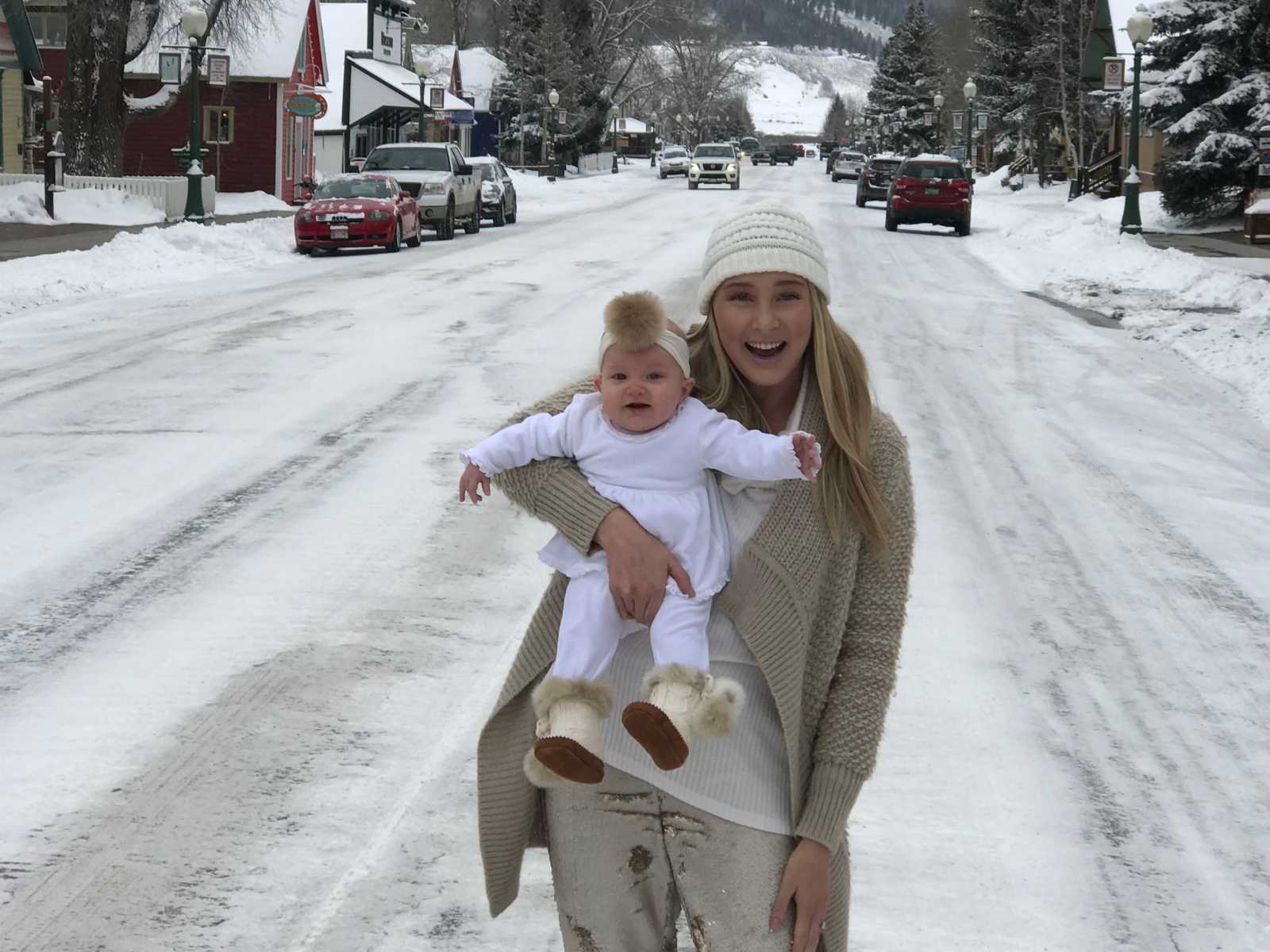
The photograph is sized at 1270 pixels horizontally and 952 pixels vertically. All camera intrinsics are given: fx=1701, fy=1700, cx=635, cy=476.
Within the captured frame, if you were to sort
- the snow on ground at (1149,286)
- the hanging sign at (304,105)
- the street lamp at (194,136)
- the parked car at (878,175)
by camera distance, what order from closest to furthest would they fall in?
the snow on ground at (1149,286)
the street lamp at (194,136)
the hanging sign at (304,105)
the parked car at (878,175)

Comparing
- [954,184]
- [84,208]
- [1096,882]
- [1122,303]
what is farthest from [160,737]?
[954,184]

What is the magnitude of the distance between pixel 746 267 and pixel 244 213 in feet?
119

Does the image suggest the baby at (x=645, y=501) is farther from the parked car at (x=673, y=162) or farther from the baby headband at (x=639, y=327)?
the parked car at (x=673, y=162)

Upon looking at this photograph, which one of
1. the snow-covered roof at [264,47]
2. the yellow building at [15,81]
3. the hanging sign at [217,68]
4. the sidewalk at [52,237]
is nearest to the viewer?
the sidewalk at [52,237]

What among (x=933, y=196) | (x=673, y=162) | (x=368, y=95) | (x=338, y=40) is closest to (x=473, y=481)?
(x=933, y=196)

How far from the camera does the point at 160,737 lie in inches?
223

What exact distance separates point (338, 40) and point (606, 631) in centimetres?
→ 6854

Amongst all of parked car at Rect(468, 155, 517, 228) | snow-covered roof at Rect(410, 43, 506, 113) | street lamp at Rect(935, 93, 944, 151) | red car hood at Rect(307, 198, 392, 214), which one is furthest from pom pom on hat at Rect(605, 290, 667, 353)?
snow-covered roof at Rect(410, 43, 506, 113)

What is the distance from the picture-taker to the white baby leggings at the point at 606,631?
262cm

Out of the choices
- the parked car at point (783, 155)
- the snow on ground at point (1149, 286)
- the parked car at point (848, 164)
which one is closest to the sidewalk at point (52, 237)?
the snow on ground at point (1149, 286)

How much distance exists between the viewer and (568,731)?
255 centimetres

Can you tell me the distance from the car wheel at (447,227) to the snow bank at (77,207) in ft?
17.6

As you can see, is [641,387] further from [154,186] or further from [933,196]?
[933,196]

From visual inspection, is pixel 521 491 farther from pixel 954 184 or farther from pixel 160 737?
pixel 954 184
